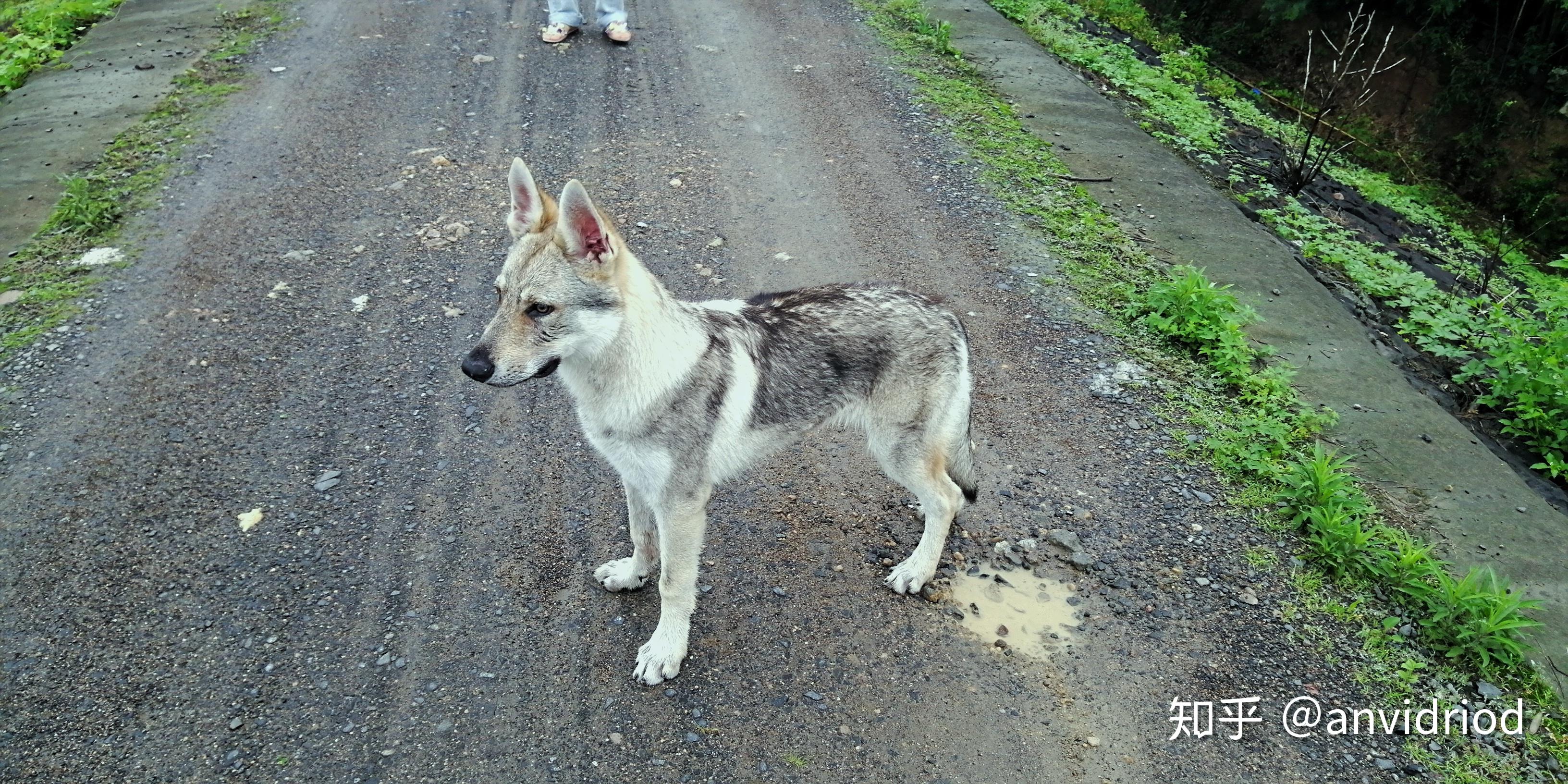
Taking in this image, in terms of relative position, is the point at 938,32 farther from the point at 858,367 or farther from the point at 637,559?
the point at 637,559

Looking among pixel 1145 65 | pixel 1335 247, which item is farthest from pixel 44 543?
pixel 1145 65

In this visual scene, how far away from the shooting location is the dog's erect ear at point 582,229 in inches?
133

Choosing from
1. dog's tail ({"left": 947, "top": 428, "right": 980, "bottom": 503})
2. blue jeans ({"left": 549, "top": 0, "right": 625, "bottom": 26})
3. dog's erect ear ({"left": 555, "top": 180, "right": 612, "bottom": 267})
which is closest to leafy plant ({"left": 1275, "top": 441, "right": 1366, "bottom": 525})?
dog's tail ({"left": 947, "top": 428, "right": 980, "bottom": 503})

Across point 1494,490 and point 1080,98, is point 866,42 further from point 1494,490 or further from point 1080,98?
point 1494,490

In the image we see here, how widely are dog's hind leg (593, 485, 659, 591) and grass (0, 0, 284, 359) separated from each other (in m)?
4.52

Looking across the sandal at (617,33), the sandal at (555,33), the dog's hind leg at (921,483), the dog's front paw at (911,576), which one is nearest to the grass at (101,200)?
the sandal at (555,33)

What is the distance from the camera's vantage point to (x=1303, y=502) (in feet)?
17.0

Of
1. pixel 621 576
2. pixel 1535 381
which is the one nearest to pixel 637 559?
pixel 621 576

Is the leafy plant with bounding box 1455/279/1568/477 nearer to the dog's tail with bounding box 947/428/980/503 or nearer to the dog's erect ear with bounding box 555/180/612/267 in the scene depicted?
the dog's tail with bounding box 947/428/980/503

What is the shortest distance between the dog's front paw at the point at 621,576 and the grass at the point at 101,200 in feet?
14.7

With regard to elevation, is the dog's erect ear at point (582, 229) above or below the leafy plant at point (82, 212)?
above

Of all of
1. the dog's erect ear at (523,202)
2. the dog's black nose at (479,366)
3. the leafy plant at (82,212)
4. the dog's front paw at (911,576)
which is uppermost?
the dog's erect ear at (523,202)

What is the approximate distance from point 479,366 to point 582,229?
69 cm

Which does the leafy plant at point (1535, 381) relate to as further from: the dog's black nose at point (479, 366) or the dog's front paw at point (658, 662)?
the dog's black nose at point (479, 366)
